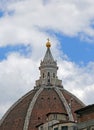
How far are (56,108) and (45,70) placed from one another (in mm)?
17366

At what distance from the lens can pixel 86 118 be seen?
152 ft

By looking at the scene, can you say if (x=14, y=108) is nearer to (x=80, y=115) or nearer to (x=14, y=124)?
(x=14, y=124)

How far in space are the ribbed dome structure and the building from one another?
69.9 m

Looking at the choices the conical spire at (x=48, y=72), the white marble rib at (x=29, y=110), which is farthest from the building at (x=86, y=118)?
the conical spire at (x=48, y=72)

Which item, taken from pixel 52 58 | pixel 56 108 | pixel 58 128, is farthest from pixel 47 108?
pixel 58 128

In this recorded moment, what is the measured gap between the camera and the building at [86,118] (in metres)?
45.4

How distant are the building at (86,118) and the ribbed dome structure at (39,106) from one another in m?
69.9

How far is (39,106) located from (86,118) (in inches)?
3158

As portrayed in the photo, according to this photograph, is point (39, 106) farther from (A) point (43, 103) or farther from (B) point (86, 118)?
(B) point (86, 118)

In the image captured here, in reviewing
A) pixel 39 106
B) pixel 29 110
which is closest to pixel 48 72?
pixel 39 106

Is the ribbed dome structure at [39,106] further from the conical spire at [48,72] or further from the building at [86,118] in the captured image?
the building at [86,118]

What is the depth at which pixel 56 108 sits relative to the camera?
411 ft

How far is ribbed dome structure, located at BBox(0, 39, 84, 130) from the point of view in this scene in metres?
123

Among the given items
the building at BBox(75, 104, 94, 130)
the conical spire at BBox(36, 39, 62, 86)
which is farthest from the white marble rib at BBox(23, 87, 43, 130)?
the building at BBox(75, 104, 94, 130)
